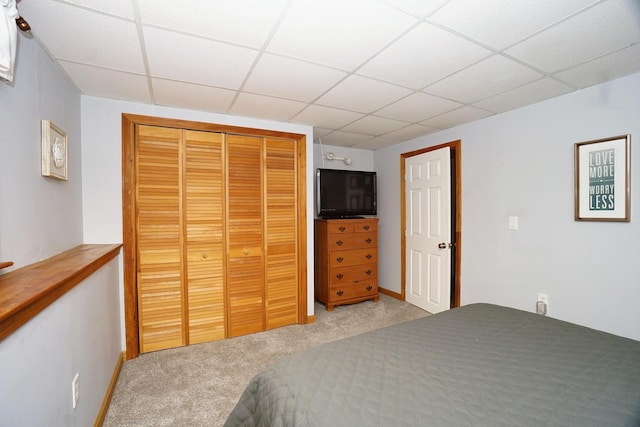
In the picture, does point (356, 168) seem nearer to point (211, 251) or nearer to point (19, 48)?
point (211, 251)

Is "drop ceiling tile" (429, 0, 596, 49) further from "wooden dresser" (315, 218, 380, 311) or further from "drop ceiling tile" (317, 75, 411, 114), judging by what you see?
"wooden dresser" (315, 218, 380, 311)

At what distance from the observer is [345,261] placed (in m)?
3.79

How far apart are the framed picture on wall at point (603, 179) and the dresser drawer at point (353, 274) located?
237 cm

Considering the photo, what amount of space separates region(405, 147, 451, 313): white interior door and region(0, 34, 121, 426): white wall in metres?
3.41

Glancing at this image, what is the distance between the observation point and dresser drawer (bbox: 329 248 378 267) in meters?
3.72

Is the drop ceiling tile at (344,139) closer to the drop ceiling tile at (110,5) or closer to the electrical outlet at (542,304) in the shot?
the drop ceiling tile at (110,5)

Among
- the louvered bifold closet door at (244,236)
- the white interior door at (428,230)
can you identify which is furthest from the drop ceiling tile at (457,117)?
the louvered bifold closet door at (244,236)

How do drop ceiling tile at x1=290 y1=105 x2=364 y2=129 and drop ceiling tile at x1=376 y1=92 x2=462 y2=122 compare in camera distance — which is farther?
drop ceiling tile at x1=290 y1=105 x2=364 y2=129

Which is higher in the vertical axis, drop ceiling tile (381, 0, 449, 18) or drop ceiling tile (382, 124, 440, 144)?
drop ceiling tile (382, 124, 440, 144)

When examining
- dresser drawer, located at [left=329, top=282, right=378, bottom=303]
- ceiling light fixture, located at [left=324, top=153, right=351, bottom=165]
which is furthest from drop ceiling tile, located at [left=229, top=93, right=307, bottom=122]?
dresser drawer, located at [left=329, top=282, right=378, bottom=303]

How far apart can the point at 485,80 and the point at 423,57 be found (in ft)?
2.26

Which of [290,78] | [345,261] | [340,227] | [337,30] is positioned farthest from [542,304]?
[290,78]

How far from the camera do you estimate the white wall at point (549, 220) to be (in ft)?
6.75

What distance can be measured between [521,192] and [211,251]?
3.19 meters
